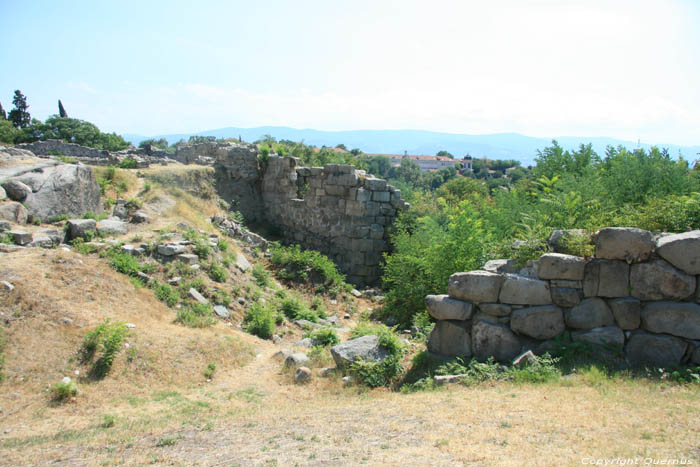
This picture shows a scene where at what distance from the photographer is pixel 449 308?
7023 mm

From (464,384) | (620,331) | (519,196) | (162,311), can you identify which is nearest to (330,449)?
(464,384)

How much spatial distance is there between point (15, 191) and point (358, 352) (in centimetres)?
863

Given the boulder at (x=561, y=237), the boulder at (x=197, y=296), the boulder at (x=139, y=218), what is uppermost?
the boulder at (x=561, y=237)

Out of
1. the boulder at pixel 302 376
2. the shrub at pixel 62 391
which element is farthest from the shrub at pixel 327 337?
the shrub at pixel 62 391

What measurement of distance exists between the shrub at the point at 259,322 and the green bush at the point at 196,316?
78 centimetres

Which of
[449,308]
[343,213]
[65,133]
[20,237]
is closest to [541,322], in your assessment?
[449,308]

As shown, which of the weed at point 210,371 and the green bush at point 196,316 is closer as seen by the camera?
the weed at point 210,371

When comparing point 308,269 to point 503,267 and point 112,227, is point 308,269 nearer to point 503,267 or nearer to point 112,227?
point 112,227

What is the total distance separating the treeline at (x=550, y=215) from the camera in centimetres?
712

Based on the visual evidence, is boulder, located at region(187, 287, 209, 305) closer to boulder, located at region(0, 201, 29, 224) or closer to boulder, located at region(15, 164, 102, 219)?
boulder, located at region(15, 164, 102, 219)

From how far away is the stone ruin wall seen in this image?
1473 centimetres

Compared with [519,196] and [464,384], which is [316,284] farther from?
[464,384]

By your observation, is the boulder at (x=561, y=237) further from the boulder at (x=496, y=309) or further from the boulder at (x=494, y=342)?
the boulder at (x=494, y=342)

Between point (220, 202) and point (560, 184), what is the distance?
11505mm
